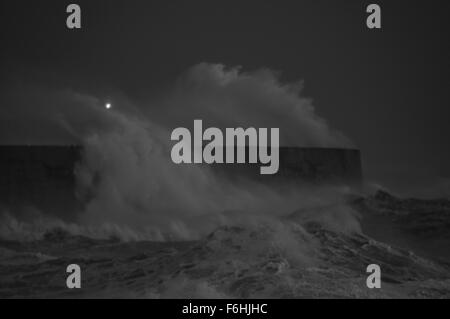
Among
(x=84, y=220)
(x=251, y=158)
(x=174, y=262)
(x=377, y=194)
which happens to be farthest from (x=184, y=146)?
(x=174, y=262)

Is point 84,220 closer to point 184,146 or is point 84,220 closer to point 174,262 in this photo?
point 184,146

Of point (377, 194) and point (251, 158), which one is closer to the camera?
point (251, 158)

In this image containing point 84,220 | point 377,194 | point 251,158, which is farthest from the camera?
point 377,194

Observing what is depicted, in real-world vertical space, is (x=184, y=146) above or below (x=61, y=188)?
above

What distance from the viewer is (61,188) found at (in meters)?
14.5

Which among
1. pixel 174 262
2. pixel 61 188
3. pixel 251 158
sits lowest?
pixel 174 262

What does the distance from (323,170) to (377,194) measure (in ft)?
6.78

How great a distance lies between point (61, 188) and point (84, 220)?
1.07 m

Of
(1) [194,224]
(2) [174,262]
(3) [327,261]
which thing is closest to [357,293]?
(3) [327,261]
